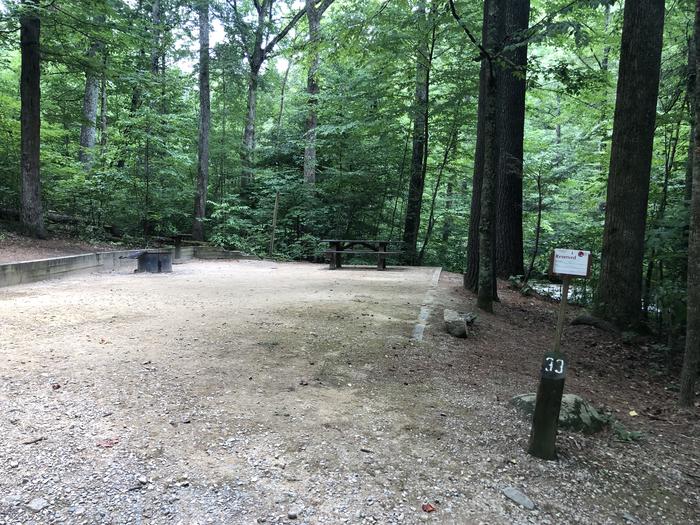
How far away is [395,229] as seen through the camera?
15703 mm

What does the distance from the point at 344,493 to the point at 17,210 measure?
1335 centimetres

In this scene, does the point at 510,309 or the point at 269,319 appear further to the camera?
the point at 510,309

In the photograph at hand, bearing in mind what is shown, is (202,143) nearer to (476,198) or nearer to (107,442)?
(476,198)

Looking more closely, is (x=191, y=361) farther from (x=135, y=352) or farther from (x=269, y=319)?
(x=269, y=319)

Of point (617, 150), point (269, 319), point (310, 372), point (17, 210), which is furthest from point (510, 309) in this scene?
point (17, 210)

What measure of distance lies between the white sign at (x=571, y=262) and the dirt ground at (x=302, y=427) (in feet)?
3.51

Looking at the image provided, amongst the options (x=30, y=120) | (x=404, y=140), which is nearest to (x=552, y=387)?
(x=404, y=140)

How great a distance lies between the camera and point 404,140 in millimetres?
13148

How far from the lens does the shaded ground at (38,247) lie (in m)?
8.54

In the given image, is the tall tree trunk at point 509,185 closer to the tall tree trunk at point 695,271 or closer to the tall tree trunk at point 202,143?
the tall tree trunk at point 695,271

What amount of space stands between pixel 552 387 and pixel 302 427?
147 centimetres

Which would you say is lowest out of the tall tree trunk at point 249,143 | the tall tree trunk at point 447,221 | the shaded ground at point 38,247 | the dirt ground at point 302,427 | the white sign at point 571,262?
the dirt ground at point 302,427

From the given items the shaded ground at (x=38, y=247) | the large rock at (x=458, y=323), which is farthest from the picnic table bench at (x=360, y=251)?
the shaded ground at (x=38, y=247)

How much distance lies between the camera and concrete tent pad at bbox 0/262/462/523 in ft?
6.74
